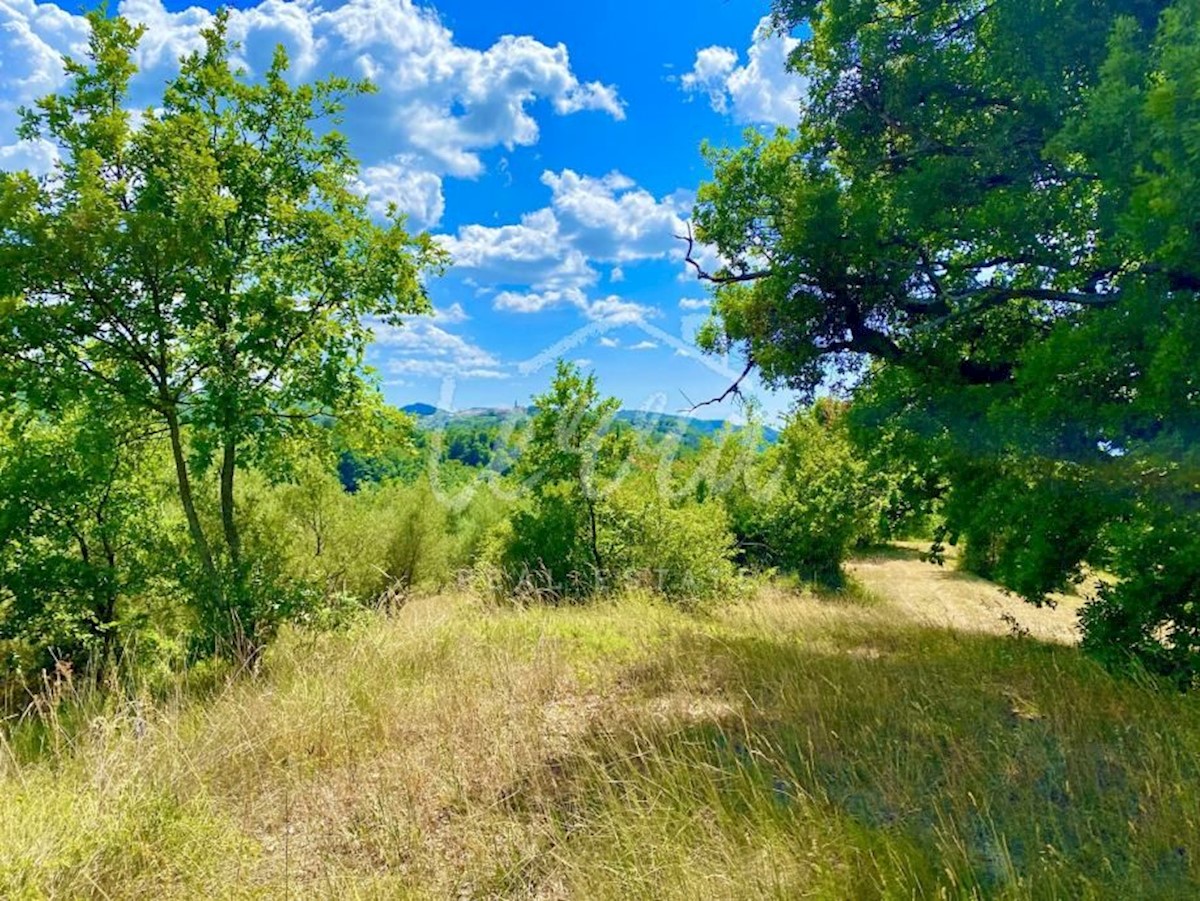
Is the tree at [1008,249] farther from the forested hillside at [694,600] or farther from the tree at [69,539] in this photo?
the tree at [69,539]

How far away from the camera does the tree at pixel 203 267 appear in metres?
6.96

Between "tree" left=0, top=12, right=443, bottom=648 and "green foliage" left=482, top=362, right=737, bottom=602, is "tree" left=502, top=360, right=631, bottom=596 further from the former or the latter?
"tree" left=0, top=12, right=443, bottom=648

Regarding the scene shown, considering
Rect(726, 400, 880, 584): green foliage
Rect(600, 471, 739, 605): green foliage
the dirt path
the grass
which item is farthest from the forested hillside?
Rect(726, 400, 880, 584): green foliage

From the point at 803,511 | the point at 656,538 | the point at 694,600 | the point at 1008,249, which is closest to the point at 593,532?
the point at 656,538

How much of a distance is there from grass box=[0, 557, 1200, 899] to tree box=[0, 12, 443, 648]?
2.84 m

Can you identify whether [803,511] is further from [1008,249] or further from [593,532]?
[1008,249]

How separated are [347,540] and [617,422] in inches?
369

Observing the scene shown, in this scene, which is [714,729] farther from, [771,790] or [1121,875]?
[1121,875]

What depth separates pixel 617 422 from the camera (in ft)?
59.3

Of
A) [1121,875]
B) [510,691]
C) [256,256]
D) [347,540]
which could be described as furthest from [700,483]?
[1121,875]

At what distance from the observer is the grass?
2.52 metres

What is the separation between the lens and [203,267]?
764 cm

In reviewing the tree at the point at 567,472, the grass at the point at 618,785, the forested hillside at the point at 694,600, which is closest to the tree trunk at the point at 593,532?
the tree at the point at 567,472

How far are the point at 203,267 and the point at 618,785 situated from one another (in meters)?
7.87
